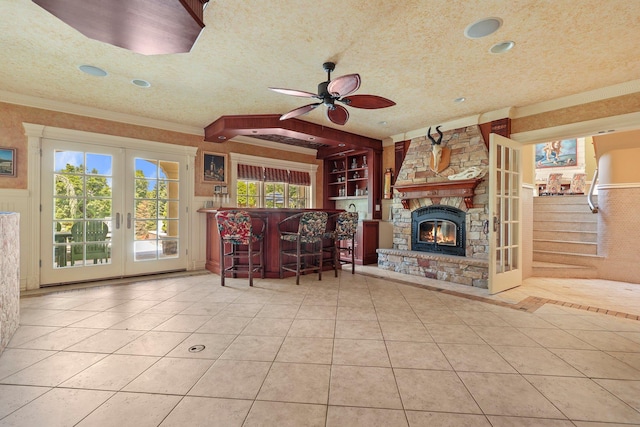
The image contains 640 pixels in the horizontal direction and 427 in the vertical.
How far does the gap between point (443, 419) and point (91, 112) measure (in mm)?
5637

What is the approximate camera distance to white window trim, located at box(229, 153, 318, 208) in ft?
18.7

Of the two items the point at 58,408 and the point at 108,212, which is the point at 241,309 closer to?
the point at 58,408

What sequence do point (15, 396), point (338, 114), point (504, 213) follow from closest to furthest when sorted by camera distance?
point (15, 396) < point (338, 114) < point (504, 213)

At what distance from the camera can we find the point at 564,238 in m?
5.38

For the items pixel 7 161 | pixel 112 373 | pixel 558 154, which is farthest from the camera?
pixel 558 154

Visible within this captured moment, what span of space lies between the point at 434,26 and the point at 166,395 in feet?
11.0

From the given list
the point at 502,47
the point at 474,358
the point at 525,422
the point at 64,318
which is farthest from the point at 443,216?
the point at 64,318

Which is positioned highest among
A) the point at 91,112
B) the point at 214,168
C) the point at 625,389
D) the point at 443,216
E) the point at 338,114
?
the point at 91,112

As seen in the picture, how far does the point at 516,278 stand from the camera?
4125mm

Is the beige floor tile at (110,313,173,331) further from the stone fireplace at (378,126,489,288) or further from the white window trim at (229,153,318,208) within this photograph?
the stone fireplace at (378,126,489,288)

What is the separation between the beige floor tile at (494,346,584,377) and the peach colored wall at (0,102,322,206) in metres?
5.10

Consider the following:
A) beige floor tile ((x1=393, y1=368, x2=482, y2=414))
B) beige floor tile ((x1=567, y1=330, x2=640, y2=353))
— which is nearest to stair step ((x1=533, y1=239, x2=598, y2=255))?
beige floor tile ((x1=567, y1=330, x2=640, y2=353))

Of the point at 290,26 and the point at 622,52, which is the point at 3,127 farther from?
the point at 622,52

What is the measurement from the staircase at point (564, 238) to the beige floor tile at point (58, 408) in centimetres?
606
